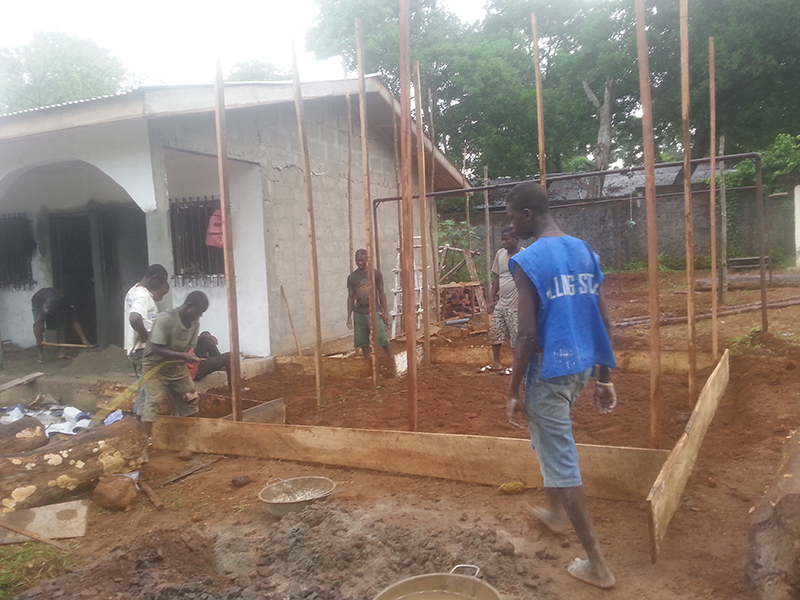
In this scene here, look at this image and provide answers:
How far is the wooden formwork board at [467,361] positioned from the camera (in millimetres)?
6266

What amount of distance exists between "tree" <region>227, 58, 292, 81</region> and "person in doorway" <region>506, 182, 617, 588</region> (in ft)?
88.7

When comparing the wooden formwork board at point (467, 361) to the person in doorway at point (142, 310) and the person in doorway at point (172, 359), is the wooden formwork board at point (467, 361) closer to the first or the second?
the person in doorway at point (172, 359)

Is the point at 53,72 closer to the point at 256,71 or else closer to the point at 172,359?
the point at 256,71

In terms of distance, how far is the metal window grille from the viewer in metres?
7.98

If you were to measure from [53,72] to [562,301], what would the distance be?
32323 mm

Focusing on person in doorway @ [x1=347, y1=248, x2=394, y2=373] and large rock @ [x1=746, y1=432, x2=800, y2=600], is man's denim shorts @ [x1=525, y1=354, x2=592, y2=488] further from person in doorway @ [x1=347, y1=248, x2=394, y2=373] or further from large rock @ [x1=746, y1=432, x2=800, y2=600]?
person in doorway @ [x1=347, y1=248, x2=394, y2=373]

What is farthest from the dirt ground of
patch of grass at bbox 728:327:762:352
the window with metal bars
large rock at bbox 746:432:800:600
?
the window with metal bars

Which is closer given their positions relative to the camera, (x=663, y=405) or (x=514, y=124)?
(x=663, y=405)

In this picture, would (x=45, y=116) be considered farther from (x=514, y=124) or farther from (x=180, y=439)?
(x=514, y=124)

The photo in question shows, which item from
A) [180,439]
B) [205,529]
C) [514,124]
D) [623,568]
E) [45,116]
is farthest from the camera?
[514,124]

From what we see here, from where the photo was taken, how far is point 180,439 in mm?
5102

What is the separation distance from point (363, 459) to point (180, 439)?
1.75 m

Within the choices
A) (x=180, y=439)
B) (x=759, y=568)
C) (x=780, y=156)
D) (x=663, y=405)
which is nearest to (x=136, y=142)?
(x=180, y=439)

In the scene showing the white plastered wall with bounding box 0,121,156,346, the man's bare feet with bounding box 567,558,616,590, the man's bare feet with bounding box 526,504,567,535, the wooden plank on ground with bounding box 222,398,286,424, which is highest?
the white plastered wall with bounding box 0,121,156,346
